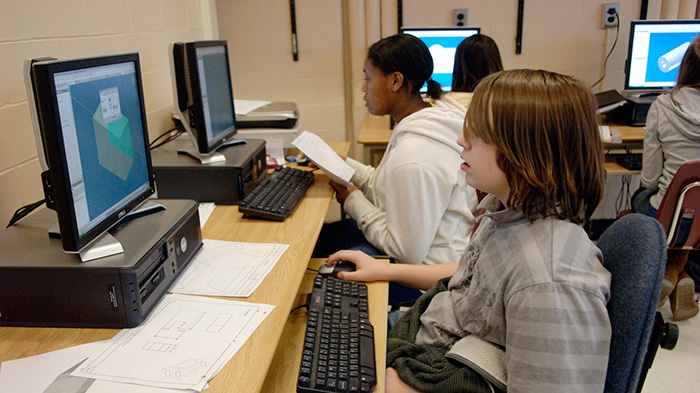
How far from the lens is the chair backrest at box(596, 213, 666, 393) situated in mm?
850

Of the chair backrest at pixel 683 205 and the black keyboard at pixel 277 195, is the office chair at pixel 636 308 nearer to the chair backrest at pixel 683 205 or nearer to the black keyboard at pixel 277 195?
the black keyboard at pixel 277 195

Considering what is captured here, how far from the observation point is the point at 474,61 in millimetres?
2660

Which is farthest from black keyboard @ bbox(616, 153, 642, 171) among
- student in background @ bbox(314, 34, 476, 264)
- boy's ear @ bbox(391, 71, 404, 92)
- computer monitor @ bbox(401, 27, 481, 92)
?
boy's ear @ bbox(391, 71, 404, 92)

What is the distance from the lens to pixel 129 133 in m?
1.19

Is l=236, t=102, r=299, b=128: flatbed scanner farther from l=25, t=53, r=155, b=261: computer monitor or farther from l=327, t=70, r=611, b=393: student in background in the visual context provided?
l=327, t=70, r=611, b=393: student in background

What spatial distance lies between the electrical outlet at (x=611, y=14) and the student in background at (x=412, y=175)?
182cm

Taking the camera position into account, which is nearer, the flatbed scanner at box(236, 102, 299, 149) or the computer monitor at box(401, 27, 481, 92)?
the flatbed scanner at box(236, 102, 299, 149)

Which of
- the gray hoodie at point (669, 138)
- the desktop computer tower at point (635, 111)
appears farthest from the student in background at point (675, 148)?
the desktop computer tower at point (635, 111)

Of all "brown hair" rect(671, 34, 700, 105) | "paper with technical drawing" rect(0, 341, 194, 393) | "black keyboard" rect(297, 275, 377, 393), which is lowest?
"black keyboard" rect(297, 275, 377, 393)

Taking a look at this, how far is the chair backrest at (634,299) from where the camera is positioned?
2.79 ft

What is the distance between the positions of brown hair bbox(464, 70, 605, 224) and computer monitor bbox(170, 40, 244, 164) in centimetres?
99

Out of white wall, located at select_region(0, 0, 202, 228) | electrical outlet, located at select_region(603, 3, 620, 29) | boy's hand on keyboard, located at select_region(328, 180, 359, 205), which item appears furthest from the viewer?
electrical outlet, located at select_region(603, 3, 620, 29)

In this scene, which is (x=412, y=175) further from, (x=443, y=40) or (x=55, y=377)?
(x=443, y=40)

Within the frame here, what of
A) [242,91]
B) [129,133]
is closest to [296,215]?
[129,133]
